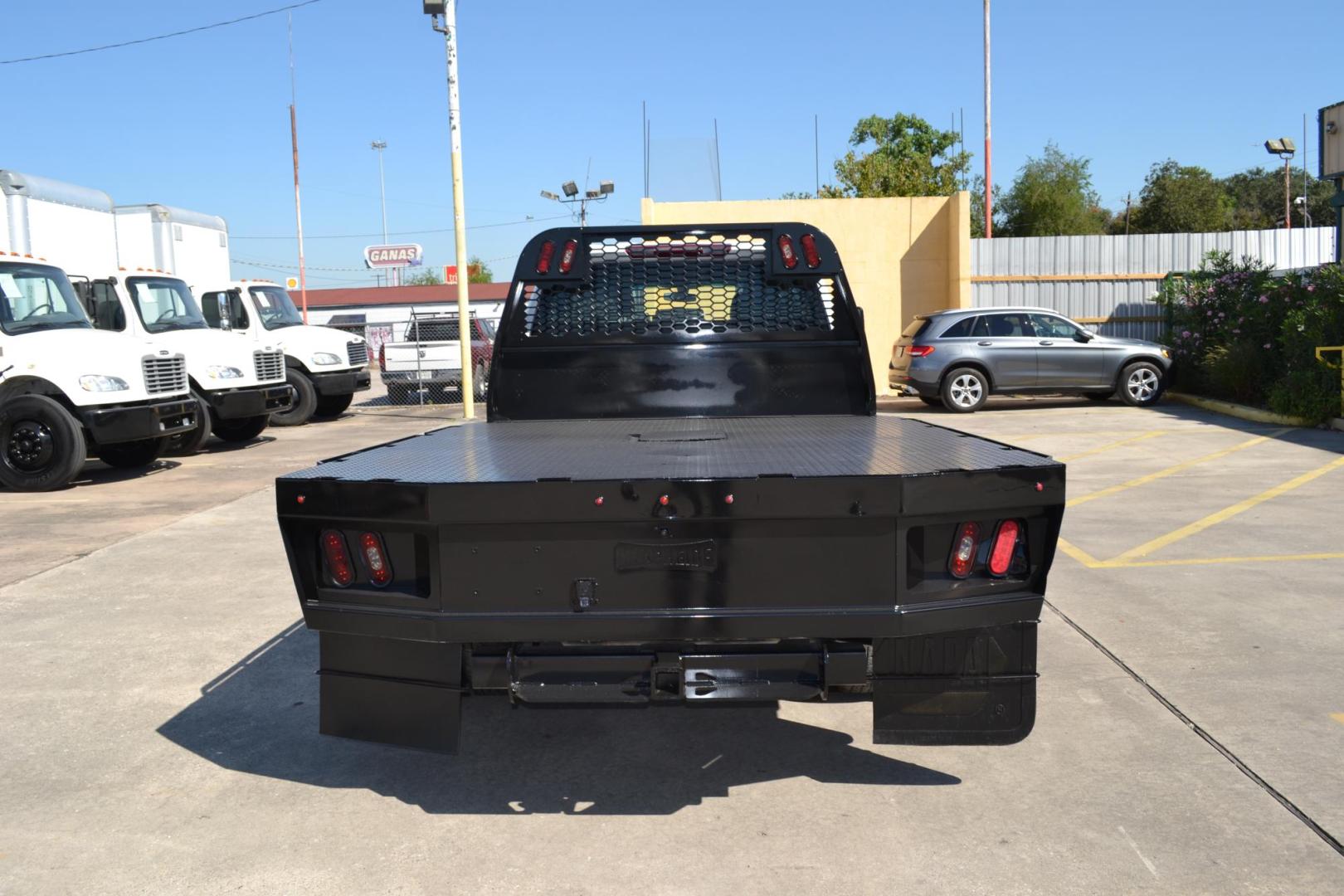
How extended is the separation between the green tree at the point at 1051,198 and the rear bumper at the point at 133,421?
43192 millimetres

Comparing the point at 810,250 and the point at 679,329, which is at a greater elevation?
the point at 810,250

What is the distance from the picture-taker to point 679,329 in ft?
19.1

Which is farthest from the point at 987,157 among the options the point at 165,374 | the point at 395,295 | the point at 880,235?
the point at 395,295

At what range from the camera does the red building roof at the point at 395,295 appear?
242ft

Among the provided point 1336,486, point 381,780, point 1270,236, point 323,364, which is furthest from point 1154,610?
point 1270,236

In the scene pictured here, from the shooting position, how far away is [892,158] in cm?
5616

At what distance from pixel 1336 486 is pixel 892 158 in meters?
47.9

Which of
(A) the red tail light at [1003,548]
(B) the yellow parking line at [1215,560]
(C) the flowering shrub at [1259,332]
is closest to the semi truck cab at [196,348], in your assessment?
(B) the yellow parking line at [1215,560]

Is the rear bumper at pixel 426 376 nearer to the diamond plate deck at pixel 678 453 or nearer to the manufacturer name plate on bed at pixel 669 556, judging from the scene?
the diamond plate deck at pixel 678 453

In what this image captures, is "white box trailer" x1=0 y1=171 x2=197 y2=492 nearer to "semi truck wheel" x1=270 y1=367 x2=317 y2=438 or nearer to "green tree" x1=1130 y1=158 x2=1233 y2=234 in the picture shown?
"semi truck wheel" x1=270 y1=367 x2=317 y2=438

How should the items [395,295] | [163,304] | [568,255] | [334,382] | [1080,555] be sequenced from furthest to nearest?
[395,295]
[334,382]
[163,304]
[1080,555]
[568,255]

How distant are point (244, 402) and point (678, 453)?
545 inches

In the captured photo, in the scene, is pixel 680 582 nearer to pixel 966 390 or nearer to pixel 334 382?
pixel 966 390

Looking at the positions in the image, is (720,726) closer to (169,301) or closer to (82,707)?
(82,707)
